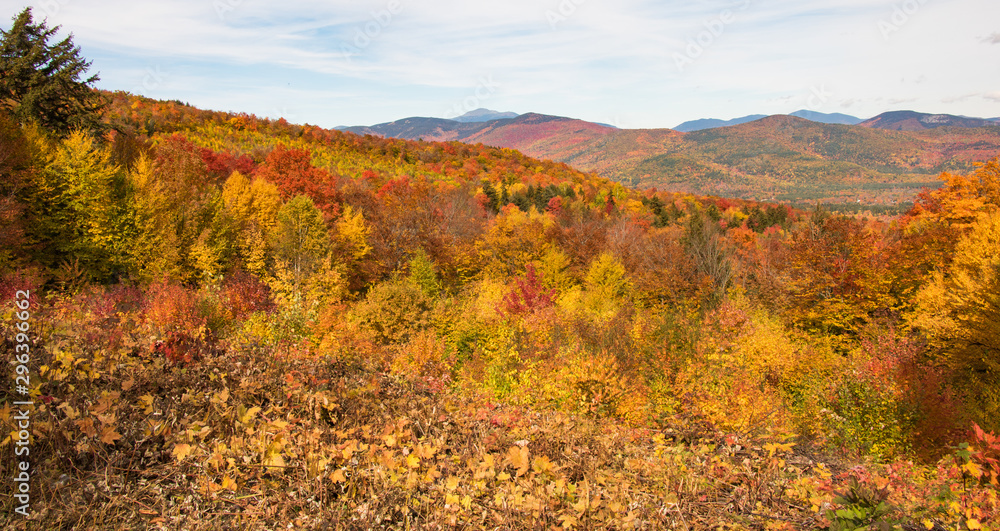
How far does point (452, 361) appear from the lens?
25.8 meters

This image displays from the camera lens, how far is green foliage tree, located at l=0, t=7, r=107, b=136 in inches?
1029

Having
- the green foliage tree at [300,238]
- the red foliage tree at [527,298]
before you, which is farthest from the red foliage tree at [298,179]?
the red foliage tree at [527,298]

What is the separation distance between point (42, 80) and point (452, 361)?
29337 millimetres

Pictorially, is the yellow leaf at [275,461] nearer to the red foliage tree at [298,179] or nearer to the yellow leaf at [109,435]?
the yellow leaf at [109,435]

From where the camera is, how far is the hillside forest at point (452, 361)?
477 centimetres

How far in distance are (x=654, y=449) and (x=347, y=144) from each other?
312ft

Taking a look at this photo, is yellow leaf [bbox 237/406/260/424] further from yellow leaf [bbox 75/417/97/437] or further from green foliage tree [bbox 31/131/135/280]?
green foliage tree [bbox 31/131/135/280]

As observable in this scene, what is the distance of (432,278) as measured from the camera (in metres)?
34.6

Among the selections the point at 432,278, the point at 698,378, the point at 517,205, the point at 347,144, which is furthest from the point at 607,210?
the point at 698,378

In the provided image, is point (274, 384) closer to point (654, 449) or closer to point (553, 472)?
point (553, 472)

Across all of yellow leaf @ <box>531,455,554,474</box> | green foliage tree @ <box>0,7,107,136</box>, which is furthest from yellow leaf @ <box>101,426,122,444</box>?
green foliage tree @ <box>0,7,107,136</box>

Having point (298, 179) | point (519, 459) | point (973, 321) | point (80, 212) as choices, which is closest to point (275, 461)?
point (519, 459)

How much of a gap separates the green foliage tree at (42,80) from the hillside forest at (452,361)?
0.79m

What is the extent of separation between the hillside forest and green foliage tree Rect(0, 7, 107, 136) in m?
0.79
